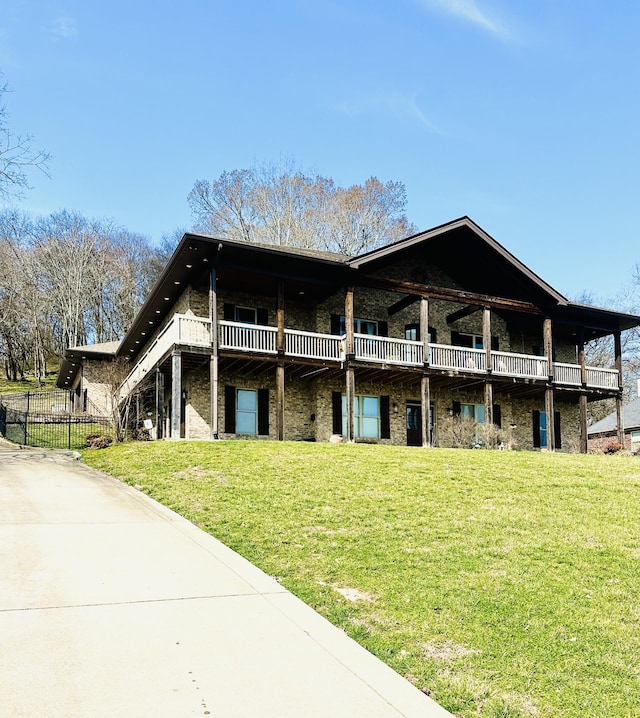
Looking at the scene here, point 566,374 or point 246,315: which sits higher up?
point 246,315

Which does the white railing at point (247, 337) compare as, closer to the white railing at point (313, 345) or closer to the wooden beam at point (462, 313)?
the white railing at point (313, 345)

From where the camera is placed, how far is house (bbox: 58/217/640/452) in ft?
A: 65.6

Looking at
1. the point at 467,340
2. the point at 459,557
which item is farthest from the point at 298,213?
the point at 459,557

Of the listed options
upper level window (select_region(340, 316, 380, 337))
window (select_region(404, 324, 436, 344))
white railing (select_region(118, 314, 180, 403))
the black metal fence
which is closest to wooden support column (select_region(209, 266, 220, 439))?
white railing (select_region(118, 314, 180, 403))

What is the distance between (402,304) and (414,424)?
4200 millimetres

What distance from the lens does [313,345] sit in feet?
68.9

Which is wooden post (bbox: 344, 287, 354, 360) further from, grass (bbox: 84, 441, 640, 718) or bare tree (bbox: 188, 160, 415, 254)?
bare tree (bbox: 188, 160, 415, 254)

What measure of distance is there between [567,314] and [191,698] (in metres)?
23.6

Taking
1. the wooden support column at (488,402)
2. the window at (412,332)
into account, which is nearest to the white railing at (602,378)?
the wooden support column at (488,402)

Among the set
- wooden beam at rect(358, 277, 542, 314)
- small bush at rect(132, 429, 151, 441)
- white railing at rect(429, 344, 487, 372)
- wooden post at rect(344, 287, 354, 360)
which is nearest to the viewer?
wooden post at rect(344, 287, 354, 360)

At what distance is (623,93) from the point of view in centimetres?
1620

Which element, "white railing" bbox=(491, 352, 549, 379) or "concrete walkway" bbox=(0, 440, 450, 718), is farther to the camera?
"white railing" bbox=(491, 352, 549, 379)

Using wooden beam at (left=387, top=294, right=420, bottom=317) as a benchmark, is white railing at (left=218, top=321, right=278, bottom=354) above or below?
below

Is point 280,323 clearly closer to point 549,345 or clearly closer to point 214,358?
point 214,358
